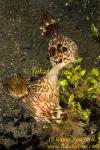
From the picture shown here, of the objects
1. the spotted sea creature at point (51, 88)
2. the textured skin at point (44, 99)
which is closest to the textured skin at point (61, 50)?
the spotted sea creature at point (51, 88)

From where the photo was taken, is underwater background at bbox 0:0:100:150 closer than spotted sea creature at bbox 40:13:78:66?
No

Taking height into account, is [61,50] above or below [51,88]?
above

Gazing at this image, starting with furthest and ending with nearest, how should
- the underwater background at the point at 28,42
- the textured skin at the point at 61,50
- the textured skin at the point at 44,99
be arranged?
1. the underwater background at the point at 28,42
2. the textured skin at the point at 44,99
3. the textured skin at the point at 61,50

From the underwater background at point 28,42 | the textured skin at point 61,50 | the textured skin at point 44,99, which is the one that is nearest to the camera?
the textured skin at point 61,50

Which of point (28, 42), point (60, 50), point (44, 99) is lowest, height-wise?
point (44, 99)

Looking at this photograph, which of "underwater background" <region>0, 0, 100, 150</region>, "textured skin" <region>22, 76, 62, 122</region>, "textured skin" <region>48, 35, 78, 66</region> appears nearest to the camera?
"textured skin" <region>48, 35, 78, 66</region>

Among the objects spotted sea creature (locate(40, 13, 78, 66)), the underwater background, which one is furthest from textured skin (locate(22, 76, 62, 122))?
the underwater background

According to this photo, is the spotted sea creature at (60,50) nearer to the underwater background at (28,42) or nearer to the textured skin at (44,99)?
the textured skin at (44,99)

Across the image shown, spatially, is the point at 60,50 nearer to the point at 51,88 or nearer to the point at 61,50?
the point at 61,50

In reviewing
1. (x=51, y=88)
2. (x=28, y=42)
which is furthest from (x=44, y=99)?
(x=28, y=42)

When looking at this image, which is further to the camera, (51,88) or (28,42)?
(28,42)

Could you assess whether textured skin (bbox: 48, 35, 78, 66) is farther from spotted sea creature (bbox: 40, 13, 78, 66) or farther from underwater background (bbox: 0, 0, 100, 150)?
underwater background (bbox: 0, 0, 100, 150)

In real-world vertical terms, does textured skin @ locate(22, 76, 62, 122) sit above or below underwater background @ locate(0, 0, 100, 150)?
below
